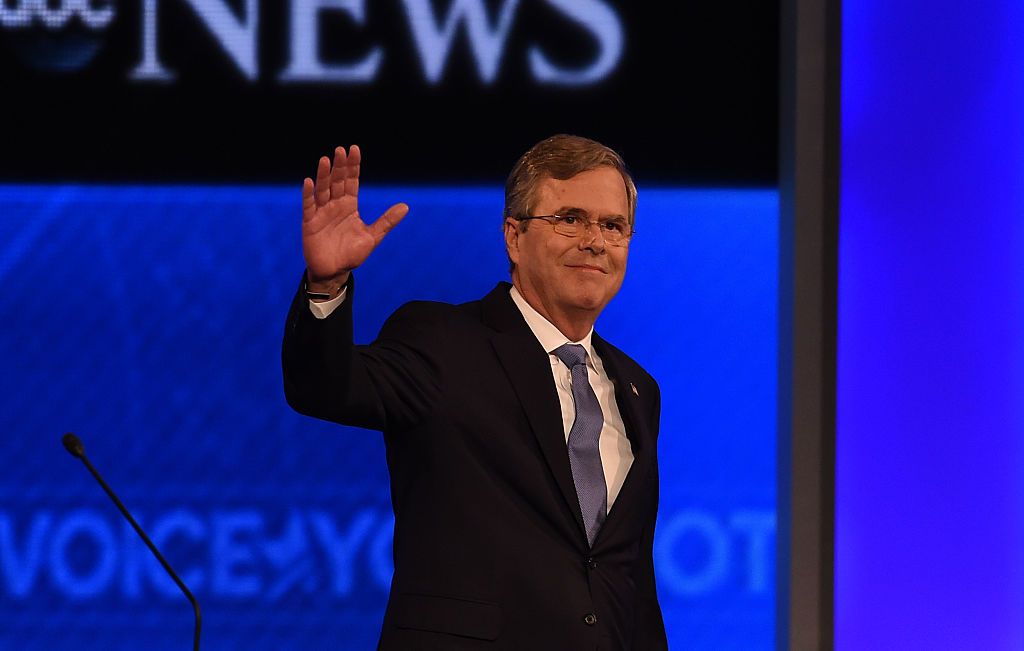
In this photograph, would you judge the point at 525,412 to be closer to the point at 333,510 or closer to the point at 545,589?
the point at 545,589

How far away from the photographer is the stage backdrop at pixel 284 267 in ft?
10.8

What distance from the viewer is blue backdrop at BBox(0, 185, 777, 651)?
10.8 feet

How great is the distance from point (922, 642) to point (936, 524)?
298 mm

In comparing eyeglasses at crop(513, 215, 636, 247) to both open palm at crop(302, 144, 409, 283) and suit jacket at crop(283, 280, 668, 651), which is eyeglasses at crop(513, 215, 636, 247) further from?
open palm at crop(302, 144, 409, 283)

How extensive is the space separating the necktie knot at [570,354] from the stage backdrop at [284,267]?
→ 47.9 inches

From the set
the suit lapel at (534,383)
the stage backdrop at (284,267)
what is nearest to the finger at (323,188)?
the suit lapel at (534,383)

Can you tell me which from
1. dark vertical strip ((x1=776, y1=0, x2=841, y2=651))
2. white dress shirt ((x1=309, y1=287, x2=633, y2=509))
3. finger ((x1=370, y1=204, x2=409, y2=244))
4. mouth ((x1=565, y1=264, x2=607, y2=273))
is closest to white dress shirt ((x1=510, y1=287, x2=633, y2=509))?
white dress shirt ((x1=309, y1=287, x2=633, y2=509))

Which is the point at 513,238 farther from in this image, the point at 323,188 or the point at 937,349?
the point at 937,349

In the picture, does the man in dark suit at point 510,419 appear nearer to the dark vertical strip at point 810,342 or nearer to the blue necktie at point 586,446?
the blue necktie at point 586,446

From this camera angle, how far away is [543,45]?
3.38 metres

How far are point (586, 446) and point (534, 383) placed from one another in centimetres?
14

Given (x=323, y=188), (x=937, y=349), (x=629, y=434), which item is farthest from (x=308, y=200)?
(x=937, y=349)

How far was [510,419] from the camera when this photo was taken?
1.94 m

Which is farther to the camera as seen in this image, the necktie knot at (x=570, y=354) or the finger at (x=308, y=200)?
the necktie knot at (x=570, y=354)
